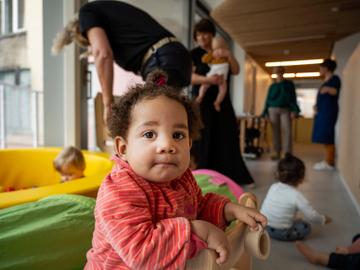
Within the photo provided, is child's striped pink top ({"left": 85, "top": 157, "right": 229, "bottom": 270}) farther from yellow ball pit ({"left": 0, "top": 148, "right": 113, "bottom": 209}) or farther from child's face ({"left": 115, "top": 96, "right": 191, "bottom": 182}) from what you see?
yellow ball pit ({"left": 0, "top": 148, "right": 113, "bottom": 209})

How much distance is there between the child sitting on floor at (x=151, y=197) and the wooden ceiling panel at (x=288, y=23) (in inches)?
133

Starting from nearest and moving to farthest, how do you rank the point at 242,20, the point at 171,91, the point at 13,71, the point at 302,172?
the point at 171,91 < the point at 302,172 < the point at 13,71 < the point at 242,20

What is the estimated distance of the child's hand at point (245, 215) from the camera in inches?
28.2

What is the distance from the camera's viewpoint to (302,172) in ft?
6.06

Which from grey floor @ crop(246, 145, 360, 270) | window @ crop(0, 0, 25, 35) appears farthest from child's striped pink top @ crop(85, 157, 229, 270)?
window @ crop(0, 0, 25, 35)

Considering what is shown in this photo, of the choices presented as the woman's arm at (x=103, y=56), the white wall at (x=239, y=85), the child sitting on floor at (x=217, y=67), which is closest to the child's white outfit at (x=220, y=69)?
the child sitting on floor at (x=217, y=67)

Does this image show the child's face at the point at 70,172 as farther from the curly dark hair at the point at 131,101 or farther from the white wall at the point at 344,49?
the white wall at the point at 344,49

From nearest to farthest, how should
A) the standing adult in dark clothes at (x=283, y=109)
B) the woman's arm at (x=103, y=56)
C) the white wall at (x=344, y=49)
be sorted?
the woman's arm at (x=103, y=56), the standing adult in dark clothes at (x=283, y=109), the white wall at (x=344, y=49)

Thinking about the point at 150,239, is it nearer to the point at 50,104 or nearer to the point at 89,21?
the point at 89,21

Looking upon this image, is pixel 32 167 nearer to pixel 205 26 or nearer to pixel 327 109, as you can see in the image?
pixel 205 26

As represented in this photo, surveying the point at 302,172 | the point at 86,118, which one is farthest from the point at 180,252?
the point at 86,118

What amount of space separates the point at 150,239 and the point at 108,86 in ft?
3.50

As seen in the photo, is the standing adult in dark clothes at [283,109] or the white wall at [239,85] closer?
the standing adult in dark clothes at [283,109]

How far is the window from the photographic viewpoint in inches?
87.6
